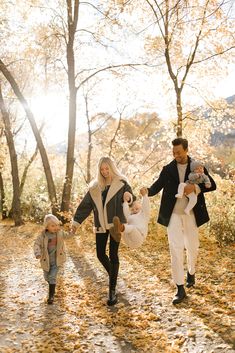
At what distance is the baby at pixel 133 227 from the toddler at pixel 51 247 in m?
1.13

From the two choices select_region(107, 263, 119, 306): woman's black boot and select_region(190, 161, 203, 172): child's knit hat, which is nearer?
select_region(190, 161, 203, 172): child's knit hat

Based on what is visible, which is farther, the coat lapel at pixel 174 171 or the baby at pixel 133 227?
the coat lapel at pixel 174 171

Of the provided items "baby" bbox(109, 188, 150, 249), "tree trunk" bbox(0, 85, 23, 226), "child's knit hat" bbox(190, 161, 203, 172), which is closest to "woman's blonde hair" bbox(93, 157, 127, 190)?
"baby" bbox(109, 188, 150, 249)

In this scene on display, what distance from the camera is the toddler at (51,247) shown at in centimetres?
639

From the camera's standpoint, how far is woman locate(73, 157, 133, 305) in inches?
230

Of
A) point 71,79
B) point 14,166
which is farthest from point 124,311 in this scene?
point 14,166

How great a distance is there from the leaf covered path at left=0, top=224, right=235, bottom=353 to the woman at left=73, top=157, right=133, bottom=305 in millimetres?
673

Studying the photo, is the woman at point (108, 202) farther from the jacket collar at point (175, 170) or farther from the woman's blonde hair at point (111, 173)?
the jacket collar at point (175, 170)

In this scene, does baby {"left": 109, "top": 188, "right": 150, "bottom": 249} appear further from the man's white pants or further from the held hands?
the man's white pants

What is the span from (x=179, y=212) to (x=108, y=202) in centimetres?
99

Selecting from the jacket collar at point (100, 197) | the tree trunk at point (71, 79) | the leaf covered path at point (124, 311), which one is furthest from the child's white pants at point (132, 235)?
the tree trunk at point (71, 79)

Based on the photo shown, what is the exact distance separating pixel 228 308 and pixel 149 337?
1243mm

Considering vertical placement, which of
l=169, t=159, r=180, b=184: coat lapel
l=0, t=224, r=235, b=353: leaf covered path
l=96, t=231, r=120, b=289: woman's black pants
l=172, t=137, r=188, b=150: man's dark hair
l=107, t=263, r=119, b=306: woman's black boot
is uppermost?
l=172, t=137, r=188, b=150: man's dark hair

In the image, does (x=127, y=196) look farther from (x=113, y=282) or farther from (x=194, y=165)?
(x=113, y=282)
